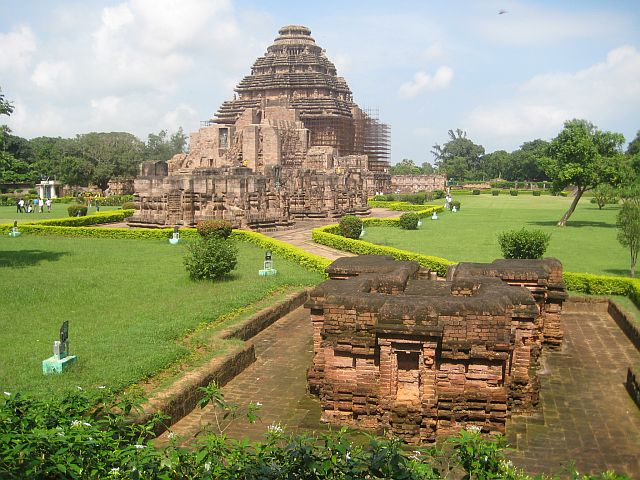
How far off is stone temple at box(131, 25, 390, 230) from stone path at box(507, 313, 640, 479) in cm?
1798

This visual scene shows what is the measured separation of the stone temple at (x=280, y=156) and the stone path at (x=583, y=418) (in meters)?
18.0

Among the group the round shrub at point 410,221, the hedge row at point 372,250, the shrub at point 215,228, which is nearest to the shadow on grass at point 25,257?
the shrub at point 215,228

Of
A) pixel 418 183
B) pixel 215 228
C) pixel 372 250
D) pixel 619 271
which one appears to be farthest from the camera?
pixel 418 183

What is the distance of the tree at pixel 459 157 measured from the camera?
3765 inches

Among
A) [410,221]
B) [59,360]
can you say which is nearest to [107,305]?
[59,360]

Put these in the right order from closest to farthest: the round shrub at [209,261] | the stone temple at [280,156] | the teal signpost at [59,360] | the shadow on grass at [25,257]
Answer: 1. the teal signpost at [59,360]
2. the round shrub at [209,261]
3. the shadow on grass at [25,257]
4. the stone temple at [280,156]

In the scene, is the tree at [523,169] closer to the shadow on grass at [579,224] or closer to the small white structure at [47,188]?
the shadow on grass at [579,224]

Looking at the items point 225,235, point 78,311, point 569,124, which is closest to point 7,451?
point 78,311

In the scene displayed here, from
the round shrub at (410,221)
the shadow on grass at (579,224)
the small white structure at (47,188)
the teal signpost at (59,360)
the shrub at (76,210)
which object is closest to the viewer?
the teal signpost at (59,360)

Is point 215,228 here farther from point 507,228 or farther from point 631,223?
point 507,228

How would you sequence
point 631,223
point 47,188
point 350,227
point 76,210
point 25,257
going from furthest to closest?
point 47,188, point 76,210, point 350,227, point 25,257, point 631,223

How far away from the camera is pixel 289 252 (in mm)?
17266

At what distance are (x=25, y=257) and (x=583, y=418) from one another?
1499cm

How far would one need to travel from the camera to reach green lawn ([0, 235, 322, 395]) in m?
6.91
